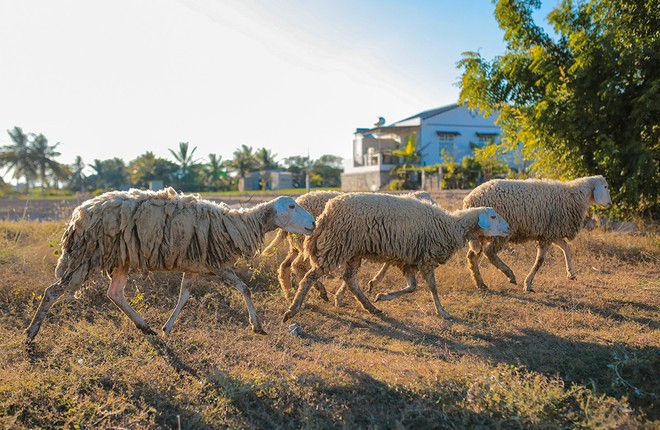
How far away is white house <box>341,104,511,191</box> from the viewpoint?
37000 mm

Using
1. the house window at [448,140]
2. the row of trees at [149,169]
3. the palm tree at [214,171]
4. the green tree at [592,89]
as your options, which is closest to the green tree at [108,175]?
the row of trees at [149,169]

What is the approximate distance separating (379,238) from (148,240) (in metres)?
2.75

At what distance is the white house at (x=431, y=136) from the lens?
3700cm

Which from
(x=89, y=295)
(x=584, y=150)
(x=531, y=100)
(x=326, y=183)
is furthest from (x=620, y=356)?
(x=326, y=183)

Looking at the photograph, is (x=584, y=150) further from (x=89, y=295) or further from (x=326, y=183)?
(x=326, y=183)

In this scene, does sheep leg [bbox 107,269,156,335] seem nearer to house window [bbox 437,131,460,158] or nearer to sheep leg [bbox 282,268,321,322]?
sheep leg [bbox 282,268,321,322]

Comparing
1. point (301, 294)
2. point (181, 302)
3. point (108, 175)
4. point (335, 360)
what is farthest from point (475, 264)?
point (108, 175)

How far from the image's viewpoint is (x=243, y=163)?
57594 mm

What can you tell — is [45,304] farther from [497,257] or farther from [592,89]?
[592,89]

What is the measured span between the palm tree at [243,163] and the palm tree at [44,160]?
1804 centimetres

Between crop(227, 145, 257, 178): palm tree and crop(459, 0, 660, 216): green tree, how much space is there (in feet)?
156

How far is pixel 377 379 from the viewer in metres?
4.16

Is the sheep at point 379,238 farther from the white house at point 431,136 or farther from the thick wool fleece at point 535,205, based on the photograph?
the white house at point 431,136

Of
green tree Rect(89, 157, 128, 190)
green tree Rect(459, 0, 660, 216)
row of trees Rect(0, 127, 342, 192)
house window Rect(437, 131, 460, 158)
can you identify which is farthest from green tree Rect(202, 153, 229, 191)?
green tree Rect(459, 0, 660, 216)
